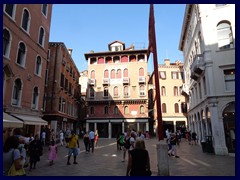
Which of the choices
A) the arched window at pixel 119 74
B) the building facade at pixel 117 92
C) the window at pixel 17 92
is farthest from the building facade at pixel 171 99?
the window at pixel 17 92

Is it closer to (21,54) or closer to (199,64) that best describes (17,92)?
(21,54)

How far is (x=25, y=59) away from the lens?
1456 cm

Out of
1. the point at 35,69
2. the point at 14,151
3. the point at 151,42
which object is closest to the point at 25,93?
the point at 35,69

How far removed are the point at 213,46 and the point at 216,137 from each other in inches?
268

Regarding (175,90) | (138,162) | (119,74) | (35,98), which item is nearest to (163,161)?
(138,162)

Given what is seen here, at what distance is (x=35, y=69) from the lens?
16.3 m

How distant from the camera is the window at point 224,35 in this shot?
13.8m

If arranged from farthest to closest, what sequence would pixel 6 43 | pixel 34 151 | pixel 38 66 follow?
pixel 38 66
pixel 6 43
pixel 34 151

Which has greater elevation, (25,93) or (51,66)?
(51,66)

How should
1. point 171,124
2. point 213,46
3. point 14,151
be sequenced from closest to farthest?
point 14,151, point 213,46, point 171,124

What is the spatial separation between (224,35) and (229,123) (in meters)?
6.68

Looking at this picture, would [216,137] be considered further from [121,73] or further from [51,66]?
[121,73]

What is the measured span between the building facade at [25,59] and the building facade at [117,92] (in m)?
17.5

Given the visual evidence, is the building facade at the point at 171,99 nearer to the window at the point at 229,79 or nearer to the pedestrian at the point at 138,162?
the window at the point at 229,79
